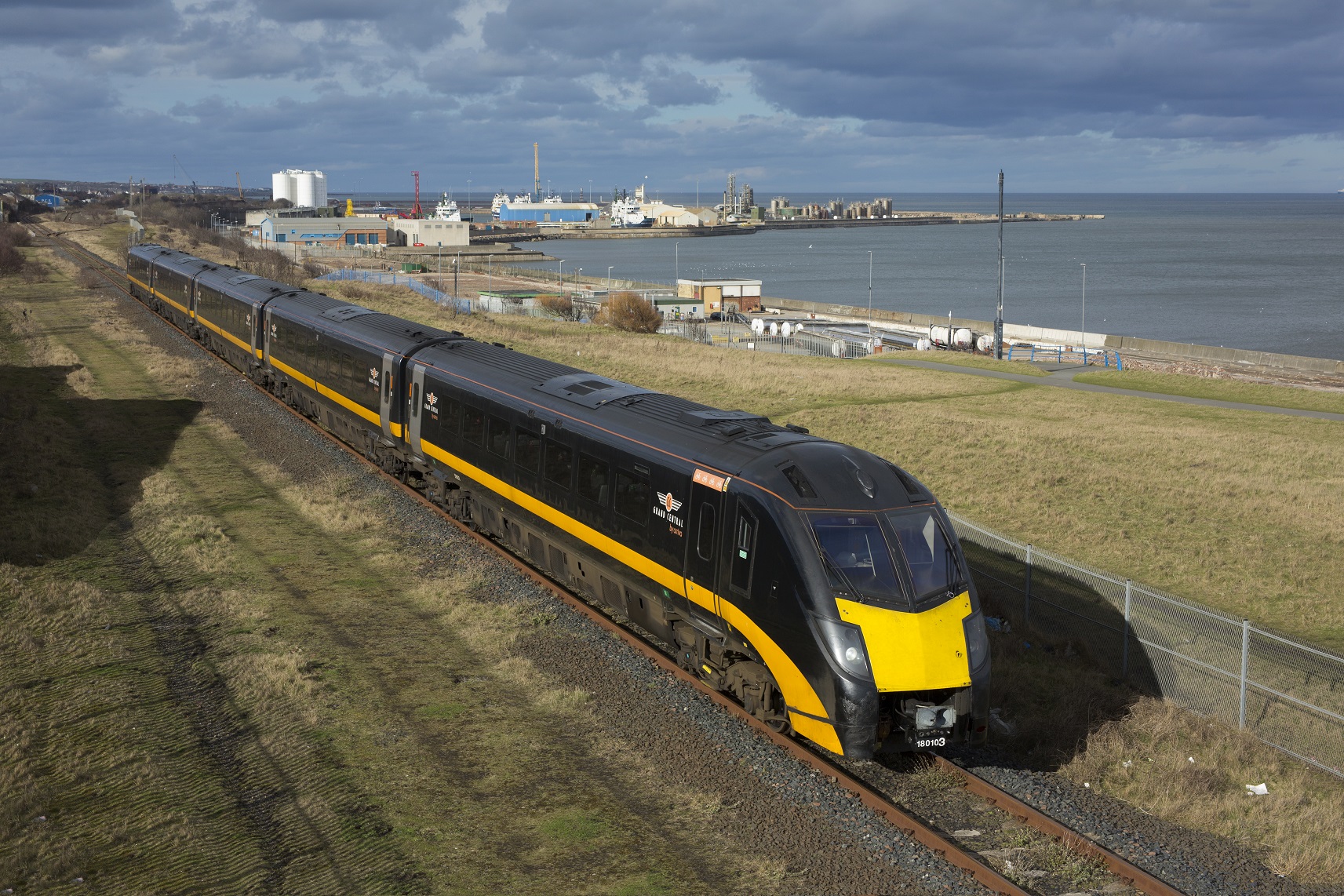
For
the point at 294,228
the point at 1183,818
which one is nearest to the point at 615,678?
the point at 1183,818

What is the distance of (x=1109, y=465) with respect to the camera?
32.2 metres

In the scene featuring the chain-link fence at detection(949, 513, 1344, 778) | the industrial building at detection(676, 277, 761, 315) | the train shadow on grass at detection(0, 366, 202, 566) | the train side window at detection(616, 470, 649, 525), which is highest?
the industrial building at detection(676, 277, 761, 315)

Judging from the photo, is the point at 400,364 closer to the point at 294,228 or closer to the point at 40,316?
the point at 40,316

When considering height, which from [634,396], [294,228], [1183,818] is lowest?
[1183,818]

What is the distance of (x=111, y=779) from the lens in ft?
37.5

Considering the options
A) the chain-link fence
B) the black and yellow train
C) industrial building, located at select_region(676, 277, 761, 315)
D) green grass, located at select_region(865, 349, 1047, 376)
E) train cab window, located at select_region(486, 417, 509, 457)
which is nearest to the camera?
the black and yellow train

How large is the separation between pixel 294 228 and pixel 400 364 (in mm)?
191340

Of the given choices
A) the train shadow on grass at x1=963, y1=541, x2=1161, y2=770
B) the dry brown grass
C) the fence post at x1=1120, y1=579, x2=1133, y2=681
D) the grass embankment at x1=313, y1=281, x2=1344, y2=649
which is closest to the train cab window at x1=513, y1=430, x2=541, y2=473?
the train shadow on grass at x1=963, y1=541, x2=1161, y2=770

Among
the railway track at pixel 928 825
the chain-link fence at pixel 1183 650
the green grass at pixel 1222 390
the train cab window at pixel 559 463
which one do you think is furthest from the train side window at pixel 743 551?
the green grass at pixel 1222 390

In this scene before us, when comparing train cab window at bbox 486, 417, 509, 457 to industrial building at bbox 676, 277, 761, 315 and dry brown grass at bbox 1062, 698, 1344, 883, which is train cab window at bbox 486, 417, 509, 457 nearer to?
dry brown grass at bbox 1062, 698, 1344, 883

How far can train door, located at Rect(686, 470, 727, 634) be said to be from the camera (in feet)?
42.6

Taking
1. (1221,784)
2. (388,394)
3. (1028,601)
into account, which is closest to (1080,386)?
(1028,601)

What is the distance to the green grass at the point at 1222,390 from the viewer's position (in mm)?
45406

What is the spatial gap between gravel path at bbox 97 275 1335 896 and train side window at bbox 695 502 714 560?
2081 mm
